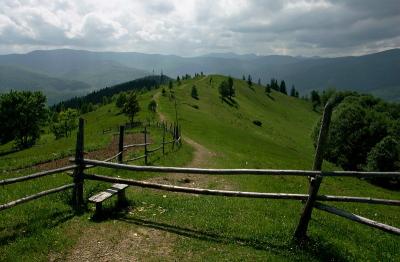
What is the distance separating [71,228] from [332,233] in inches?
349

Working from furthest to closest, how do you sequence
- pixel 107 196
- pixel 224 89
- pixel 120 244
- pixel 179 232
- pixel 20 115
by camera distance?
pixel 224 89, pixel 20 115, pixel 107 196, pixel 179 232, pixel 120 244

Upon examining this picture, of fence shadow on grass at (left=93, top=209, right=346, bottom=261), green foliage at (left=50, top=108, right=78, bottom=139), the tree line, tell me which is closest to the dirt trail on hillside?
fence shadow on grass at (left=93, top=209, right=346, bottom=261)

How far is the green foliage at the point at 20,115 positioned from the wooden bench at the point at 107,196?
2835 inches

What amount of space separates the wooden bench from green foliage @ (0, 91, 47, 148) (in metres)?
72.0

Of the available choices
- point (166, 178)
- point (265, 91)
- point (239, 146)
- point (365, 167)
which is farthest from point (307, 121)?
point (166, 178)

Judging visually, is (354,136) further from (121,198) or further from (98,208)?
(98,208)

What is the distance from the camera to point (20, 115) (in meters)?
78.0

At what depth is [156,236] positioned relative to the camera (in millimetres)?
11672

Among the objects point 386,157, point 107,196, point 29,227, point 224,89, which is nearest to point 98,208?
point 107,196

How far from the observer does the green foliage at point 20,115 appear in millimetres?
76625

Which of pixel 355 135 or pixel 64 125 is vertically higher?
pixel 355 135

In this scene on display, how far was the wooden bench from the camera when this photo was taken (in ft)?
41.0

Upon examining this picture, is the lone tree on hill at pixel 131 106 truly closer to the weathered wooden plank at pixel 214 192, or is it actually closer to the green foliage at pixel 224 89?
the green foliage at pixel 224 89

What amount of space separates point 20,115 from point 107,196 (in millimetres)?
73915
